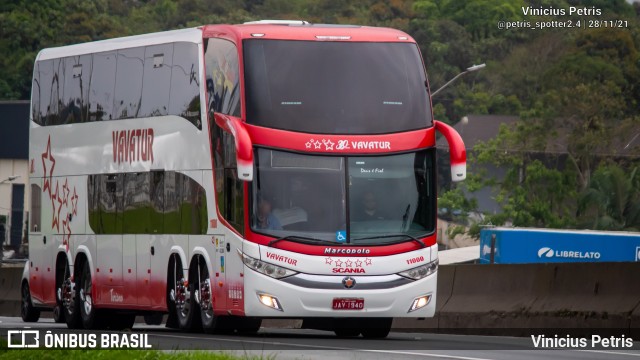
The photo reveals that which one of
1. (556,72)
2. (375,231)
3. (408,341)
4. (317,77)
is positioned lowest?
(408,341)

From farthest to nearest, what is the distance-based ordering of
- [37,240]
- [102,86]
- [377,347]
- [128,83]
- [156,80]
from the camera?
[37,240]
[102,86]
[128,83]
[156,80]
[377,347]

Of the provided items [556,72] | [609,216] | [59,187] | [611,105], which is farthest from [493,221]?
[59,187]

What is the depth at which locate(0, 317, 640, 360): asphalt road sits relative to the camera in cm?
1659

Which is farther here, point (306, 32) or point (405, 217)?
point (306, 32)

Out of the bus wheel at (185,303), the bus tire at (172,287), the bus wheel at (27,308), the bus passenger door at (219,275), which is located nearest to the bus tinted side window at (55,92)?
the bus wheel at (27,308)

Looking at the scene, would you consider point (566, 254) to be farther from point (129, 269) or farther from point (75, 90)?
point (129, 269)

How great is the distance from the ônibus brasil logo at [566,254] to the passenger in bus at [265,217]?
152 ft

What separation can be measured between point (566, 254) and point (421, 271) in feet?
153

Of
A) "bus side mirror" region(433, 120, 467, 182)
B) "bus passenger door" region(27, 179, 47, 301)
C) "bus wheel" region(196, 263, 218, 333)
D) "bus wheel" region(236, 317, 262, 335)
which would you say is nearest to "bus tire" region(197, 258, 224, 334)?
"bus wheel" region(196, 263, 218, 333)

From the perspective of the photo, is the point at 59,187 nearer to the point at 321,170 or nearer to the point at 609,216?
the point at 321,170

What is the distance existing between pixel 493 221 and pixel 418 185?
218ft

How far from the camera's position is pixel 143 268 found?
24547 mm

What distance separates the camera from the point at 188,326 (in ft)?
74.4

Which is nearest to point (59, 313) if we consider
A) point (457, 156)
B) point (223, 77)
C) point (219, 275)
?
point (219, 275)
